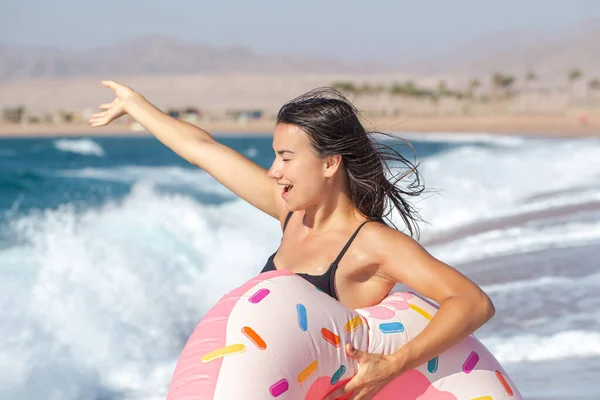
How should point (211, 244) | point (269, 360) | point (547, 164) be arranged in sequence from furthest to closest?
point (547, 164) < point (211, 244) < point (269, 360)

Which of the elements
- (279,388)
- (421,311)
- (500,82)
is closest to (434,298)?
(421,311)

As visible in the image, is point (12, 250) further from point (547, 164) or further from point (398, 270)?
point (547, 164)

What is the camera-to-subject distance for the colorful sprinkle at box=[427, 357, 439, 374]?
2.71 metres

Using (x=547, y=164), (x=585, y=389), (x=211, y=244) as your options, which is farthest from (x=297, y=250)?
(x=547, y=164)

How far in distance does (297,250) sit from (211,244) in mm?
8213

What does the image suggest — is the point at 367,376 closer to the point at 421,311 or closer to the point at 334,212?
the point at 421,311

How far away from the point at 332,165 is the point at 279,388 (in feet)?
2.41

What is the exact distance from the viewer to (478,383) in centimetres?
277

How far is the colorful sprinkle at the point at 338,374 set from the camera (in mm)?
2484

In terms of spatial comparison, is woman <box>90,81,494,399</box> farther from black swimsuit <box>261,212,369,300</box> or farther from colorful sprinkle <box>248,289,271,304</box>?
→ colorful sprinkle <box>248,289,271,304</box>

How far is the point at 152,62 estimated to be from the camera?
618 ft

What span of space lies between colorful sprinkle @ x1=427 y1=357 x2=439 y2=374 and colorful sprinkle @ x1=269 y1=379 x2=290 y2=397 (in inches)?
20.8

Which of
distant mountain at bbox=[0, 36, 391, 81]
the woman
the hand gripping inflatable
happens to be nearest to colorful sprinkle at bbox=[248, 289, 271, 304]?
the hand gripping inflatable

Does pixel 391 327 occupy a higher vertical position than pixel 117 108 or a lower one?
lower
